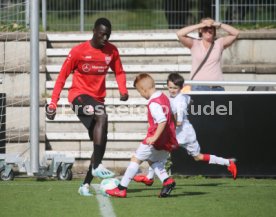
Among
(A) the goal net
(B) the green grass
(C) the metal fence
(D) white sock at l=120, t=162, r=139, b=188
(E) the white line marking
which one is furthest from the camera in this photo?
(C) the metal fence

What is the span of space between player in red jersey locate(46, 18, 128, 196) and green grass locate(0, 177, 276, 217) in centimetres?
70

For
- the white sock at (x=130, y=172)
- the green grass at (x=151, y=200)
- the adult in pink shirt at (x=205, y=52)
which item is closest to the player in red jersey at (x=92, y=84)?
the white sock at (x=130, y=172)

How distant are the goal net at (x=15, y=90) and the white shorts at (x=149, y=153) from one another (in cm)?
470

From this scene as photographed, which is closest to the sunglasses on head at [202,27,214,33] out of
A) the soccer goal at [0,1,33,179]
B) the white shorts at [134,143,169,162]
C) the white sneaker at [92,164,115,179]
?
the soccer goal at [0,1,33,179]

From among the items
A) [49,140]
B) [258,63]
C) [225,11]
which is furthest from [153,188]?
[225,11]

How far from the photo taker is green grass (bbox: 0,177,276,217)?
10383 millimetres

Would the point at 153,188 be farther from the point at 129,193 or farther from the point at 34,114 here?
the point at 34,114

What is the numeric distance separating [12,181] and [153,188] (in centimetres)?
221

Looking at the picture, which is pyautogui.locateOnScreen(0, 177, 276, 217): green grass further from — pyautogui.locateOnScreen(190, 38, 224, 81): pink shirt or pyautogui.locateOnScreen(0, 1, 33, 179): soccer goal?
pyautogui.locateOnScreen(0, 1, 33, 179): soccer goal

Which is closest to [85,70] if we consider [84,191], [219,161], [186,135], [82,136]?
[84,191]

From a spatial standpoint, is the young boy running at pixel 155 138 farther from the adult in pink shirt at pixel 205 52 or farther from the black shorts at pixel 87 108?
the adult in pink shirt at pixel 205 52

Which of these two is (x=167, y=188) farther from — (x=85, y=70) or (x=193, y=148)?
(x=193, y=148)

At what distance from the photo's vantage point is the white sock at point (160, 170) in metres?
11.8

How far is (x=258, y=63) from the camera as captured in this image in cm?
1783
